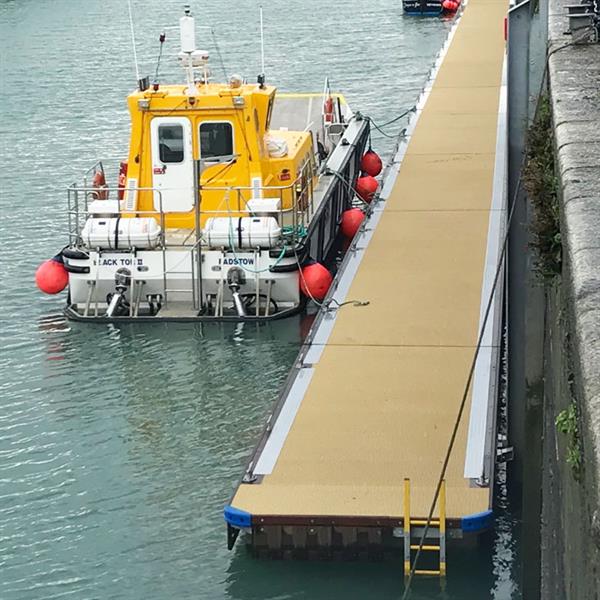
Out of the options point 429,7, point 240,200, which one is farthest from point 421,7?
point 240,200

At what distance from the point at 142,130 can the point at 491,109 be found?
8.47 m

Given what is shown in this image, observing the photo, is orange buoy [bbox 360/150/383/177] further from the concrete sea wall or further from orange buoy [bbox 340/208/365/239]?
the concrete sea wall

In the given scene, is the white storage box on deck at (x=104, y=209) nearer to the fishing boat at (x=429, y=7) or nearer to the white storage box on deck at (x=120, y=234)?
the white storage box on deck at (x=120, y=234)

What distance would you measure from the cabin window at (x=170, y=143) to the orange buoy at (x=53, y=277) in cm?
175

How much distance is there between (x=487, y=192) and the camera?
17.7 m

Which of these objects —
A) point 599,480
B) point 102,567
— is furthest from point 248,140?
point 599,480

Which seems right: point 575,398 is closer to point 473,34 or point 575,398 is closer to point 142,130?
point 142,130

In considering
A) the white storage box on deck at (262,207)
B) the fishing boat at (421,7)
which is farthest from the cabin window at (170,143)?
the fishing boat at (421,7)

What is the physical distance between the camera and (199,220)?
15.8 meters

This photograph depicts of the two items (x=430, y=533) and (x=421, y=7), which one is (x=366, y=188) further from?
(x=421, y=7)

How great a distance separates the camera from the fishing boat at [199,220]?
1567 centimetres

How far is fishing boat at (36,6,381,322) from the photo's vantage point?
15.7m

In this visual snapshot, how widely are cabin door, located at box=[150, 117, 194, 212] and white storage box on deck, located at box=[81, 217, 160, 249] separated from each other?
94cm

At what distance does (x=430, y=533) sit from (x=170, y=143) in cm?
856
